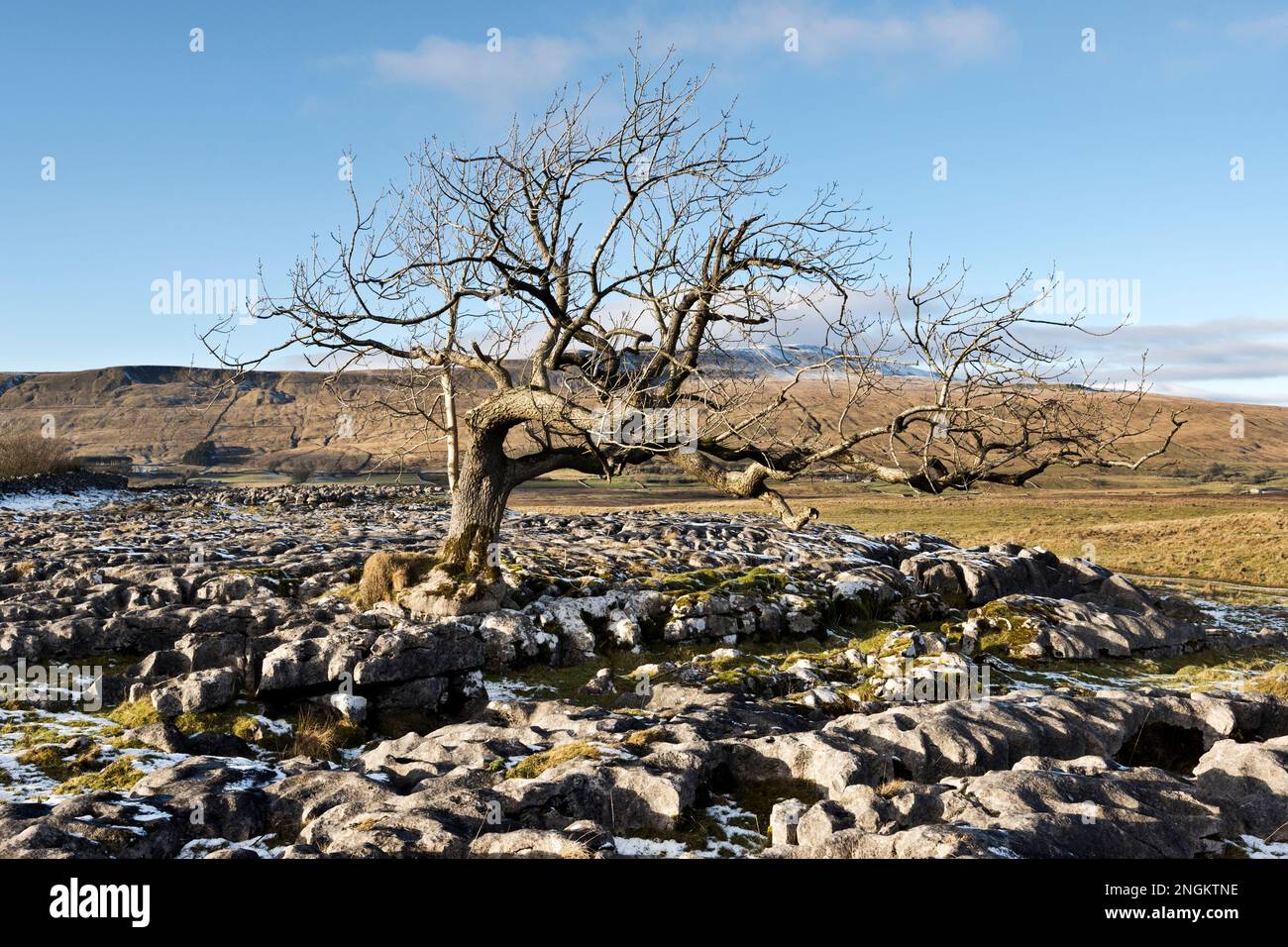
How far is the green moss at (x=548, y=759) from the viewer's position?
9844mm

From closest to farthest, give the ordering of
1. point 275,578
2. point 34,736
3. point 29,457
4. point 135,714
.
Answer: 1. point 34,736
2. point 135,714
3. point 275,578
4. point 29,457

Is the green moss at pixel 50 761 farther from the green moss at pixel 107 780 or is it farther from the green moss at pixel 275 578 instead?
the green moss at pixel 275 578

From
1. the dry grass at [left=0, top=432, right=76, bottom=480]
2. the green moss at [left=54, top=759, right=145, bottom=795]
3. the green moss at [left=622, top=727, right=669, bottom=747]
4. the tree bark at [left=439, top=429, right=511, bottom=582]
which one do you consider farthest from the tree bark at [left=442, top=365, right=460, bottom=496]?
the dry grass at [left=0, top=432, right=76, bottom=480]

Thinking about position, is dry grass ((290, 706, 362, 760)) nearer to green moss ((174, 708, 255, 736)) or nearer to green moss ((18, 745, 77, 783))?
green moss ((174, 708, 255, 736))

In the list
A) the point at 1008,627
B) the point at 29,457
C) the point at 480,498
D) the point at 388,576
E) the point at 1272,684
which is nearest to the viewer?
the point at 1272,684

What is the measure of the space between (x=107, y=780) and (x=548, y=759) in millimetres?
5546

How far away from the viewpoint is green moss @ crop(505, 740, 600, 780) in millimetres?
9844

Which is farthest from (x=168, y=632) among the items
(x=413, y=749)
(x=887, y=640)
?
(x=887, y=640)

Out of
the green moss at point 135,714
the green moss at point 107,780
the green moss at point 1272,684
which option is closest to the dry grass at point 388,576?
the green moss at point 135,714

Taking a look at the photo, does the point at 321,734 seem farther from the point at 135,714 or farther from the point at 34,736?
the point at 34,736

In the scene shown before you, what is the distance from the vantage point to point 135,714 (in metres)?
12.9

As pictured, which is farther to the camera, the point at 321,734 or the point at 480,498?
the point at 480,498

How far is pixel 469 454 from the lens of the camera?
20234 millimetres

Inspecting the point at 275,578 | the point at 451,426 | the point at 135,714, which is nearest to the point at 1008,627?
the point at 451,426
